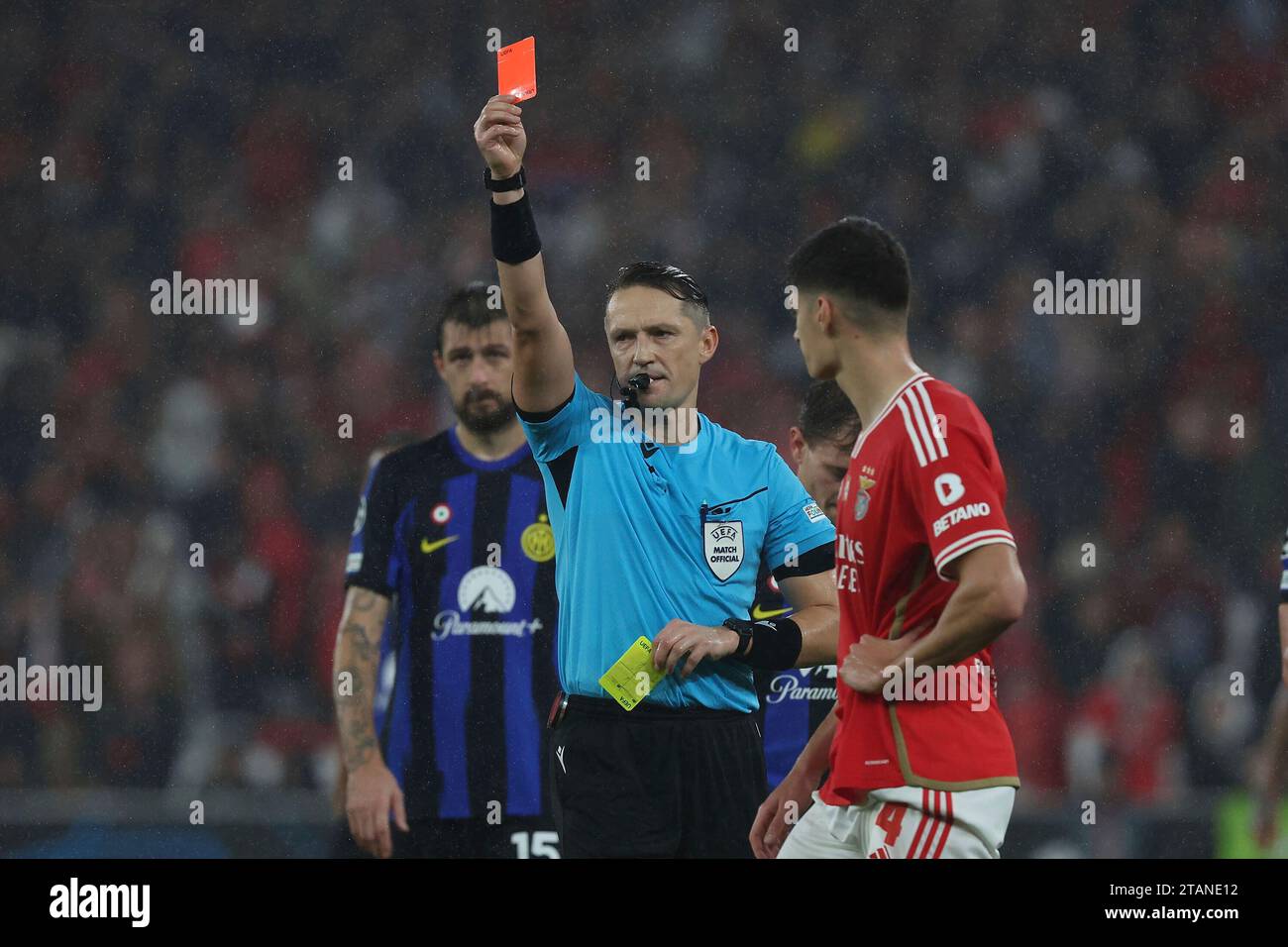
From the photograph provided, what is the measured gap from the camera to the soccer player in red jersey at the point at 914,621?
9.17ft

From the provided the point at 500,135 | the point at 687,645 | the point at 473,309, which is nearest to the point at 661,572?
the point at 687,645

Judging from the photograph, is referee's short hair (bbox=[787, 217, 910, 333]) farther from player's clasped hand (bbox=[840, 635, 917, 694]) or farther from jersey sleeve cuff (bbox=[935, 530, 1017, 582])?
player's clasped hand (bbox=[840, 635, 917, 694])

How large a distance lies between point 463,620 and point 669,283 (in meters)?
1.53

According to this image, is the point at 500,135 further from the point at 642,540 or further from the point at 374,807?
the point at 374,807

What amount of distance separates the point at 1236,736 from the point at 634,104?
3.85 metres

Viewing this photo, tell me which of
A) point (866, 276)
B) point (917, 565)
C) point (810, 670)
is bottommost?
point (810, 670)

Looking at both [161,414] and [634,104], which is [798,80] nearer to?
[634,104]

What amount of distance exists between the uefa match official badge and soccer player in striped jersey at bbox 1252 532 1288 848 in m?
2.80

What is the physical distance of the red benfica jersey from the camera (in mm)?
2820

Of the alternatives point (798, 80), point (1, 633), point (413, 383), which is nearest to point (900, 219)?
point (798, 80)

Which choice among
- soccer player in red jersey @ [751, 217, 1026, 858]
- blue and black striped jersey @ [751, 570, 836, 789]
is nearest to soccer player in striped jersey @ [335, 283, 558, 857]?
blue and black striped jersey @ [751, 570, 836, 789]

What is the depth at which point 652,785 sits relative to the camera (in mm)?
3529

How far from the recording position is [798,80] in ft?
22.4

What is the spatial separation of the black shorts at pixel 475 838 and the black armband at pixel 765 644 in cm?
133
